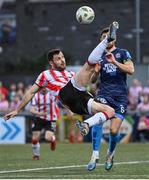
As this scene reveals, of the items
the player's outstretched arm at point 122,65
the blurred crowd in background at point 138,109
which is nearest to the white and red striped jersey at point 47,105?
the player's outstretched arm at point 122,65

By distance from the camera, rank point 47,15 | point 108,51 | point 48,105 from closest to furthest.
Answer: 1. point 108,51
2. point 48,105
3. point 47,15

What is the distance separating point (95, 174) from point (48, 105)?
7371 millimetres

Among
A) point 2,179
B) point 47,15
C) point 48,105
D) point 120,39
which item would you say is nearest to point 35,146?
point 48,105

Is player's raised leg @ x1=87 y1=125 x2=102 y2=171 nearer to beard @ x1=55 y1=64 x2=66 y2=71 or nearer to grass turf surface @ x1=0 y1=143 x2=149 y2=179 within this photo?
grass turf surface @ x1=0 y1=143 x2=149 y2=179

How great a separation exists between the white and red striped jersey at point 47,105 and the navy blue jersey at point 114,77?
5.63 meters

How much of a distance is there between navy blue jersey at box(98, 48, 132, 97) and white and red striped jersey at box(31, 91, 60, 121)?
5.63 m

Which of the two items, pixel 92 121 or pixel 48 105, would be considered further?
pixel 48 105

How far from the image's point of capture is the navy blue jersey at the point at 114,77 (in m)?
14.8

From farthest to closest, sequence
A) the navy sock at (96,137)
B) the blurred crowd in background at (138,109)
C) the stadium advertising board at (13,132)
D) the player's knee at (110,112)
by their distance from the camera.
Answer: the stadium advertising board at (13,132) → the blurred crowd in background at (138,109) → the navy sock at (96,137) → the player's knee at (110,112)

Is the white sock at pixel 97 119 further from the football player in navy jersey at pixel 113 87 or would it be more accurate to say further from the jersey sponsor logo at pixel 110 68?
the jersey sponsor logo at pixel 110 68

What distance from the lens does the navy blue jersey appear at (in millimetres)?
14789

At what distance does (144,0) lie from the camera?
5153cm

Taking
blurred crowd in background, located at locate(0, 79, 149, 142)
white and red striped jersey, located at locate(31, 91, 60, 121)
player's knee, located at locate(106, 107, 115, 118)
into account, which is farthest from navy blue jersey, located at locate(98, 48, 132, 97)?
blurred crowd in background, located at locate(0, 79, 149, 142)

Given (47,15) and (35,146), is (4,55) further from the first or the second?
(35,146)
